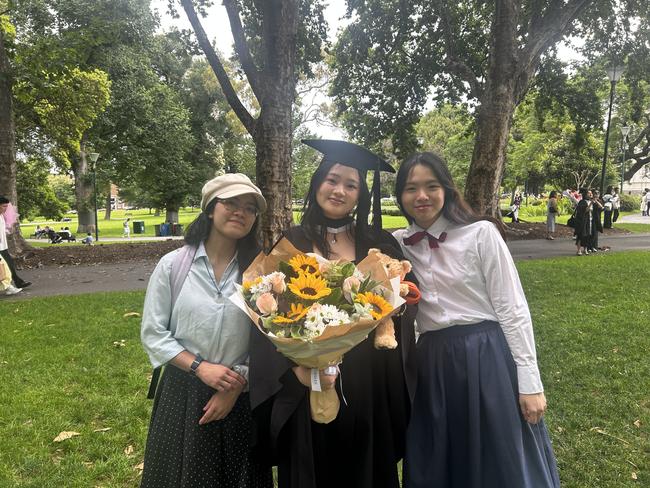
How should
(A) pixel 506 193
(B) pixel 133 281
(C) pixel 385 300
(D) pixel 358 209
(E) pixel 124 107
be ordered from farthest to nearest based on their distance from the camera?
(A) pixel 506 193 < (E) pixel 124 107 < (B) pixel 133 281 < (D) pixel 358 209 < (C) pixel 385 300

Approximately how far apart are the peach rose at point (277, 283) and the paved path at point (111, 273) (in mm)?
8231

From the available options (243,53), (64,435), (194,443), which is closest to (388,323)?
(194,443)

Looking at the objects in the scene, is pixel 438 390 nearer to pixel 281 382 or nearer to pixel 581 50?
pixel 281 382

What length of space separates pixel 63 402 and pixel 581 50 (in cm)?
1693

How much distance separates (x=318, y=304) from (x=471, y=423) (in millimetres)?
1044

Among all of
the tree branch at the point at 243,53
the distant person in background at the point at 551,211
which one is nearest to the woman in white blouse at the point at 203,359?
the tree branch at the point at 243,53

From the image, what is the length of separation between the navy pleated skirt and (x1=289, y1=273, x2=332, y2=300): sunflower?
85 cm

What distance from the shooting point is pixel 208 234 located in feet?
7.48

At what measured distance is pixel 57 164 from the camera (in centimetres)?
2466

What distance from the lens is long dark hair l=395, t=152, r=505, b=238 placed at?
230cm

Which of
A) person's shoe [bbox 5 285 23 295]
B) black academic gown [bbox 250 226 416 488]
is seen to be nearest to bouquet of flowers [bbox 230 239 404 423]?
black academic gown [bbox 250 226 416 488]

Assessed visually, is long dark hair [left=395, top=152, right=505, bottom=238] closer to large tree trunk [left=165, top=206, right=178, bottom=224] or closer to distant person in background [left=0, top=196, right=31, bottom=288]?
distant person in background [left=0, top=196, right=31, bottom=288]

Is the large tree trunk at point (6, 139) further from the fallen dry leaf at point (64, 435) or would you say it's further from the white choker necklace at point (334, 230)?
the white choker necklace at point (334, 230)

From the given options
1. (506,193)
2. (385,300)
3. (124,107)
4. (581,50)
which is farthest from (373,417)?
(506,193)
